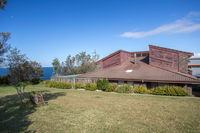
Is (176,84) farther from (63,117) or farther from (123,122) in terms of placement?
(63,117)

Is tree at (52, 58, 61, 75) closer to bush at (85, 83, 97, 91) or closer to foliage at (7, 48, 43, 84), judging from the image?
bush at (85, 83, 97, 91)

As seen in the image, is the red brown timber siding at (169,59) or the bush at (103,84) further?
the red brown timber siding at (169,59)

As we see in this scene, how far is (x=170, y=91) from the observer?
562 inches

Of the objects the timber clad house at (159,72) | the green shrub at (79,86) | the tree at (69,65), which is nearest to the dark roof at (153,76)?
the timber clad house at (159,72)

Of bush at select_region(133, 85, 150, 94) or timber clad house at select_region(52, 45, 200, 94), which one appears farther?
bush at select_region(133, 85, 150, 94)

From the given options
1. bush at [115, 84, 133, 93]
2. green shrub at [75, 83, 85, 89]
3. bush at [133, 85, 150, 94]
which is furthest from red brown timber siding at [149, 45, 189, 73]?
green shrub at [75, 83, 85, 89]

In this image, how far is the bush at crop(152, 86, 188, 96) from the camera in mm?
13947

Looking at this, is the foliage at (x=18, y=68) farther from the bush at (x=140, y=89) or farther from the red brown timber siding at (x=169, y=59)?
the red brown timber siding at (x=169, y=59)

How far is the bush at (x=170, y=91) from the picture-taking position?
13947 millimetres

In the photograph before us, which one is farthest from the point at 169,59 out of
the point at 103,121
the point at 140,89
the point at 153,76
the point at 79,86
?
the point at 103,121

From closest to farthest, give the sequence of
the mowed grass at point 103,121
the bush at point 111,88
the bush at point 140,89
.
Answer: the mowed grass at point 103,121 < the bush at point 140,89 < the bush at point 111,88

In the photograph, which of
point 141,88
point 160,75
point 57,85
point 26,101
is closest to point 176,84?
point 160,75

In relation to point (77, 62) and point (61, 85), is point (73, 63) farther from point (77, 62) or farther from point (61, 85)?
point (61, 85)

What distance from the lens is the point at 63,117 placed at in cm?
754
